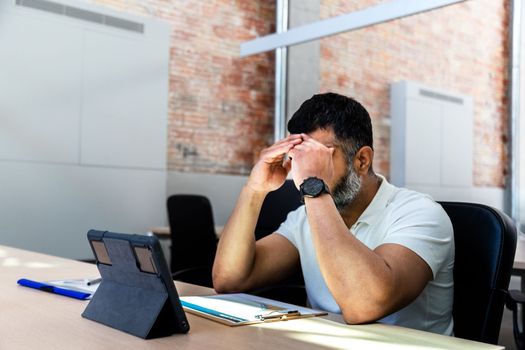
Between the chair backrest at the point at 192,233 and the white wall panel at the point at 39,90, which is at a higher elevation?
the white wall panel at the point at 39,90

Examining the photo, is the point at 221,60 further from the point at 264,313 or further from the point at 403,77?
the point at 264,313

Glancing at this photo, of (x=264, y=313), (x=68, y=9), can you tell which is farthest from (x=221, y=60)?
(x=264, y=313)

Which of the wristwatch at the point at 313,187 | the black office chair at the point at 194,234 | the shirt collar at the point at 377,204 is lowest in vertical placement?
the black office chair at the point at 194,234

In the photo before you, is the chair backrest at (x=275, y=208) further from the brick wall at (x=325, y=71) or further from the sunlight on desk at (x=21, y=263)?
the brick wall at (x=325, y=71)

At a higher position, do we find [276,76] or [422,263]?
[276,76]

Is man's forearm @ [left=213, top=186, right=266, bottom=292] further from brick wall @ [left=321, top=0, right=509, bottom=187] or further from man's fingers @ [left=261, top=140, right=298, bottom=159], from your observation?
brick wall @ [left=321, top=0, right=509, bottom=187]

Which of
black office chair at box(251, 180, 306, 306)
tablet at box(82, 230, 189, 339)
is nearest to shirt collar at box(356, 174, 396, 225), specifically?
tablet at box(82, 230, 189, 339)

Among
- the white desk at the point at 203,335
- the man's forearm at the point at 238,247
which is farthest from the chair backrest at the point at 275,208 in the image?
the white desk at the point at 203,335

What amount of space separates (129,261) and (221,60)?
16.7 ft

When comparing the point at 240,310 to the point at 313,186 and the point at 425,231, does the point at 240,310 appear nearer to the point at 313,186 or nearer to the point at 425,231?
the point at 313,186

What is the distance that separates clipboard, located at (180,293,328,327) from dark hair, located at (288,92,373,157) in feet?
1.73

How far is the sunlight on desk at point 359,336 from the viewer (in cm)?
106

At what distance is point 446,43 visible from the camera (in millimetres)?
5695

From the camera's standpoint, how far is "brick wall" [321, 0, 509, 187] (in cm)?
550
